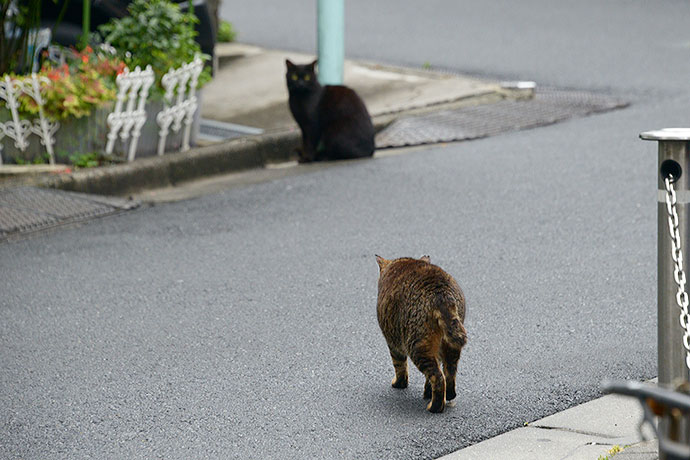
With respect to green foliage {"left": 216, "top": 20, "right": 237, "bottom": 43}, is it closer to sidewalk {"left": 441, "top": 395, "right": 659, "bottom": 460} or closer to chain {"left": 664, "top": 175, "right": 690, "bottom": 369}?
sidewalk {"left": 441, "top": 395, "right": 659, "bottom": 460}

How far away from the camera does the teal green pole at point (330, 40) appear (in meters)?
9.76

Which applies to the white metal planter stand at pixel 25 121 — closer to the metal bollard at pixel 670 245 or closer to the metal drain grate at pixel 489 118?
the metal drain grate at pixel 489 118

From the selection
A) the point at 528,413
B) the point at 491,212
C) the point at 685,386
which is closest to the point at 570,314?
the point at 528,413

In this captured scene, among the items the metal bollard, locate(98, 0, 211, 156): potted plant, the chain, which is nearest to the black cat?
locate(98, 0, 211, 156): potted plant

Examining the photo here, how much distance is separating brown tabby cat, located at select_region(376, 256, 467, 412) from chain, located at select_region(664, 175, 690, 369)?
880 millimetres

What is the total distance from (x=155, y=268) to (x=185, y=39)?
3677mm

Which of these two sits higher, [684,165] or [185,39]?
[185,39]

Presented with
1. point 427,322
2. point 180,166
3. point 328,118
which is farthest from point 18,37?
point 427,322

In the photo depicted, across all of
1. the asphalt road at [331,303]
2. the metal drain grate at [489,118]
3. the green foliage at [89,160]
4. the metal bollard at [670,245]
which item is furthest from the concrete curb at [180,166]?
the metal bollard at [670,245]

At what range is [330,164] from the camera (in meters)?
8.85

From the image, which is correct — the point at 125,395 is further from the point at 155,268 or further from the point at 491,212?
the point at 491,212

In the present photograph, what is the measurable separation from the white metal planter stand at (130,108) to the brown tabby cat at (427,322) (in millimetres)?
4831

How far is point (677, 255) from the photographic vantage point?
2.97 metres

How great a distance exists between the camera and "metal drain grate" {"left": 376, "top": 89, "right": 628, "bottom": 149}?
30.7 feet
